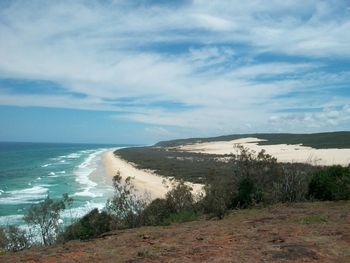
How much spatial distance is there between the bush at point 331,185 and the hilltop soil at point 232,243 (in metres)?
2.88

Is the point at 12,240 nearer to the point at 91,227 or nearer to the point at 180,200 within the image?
the point at 91,227

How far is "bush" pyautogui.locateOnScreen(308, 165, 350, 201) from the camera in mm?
18000

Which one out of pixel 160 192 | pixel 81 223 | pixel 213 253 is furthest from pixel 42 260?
pixel 160 192

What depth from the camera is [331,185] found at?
723 inches

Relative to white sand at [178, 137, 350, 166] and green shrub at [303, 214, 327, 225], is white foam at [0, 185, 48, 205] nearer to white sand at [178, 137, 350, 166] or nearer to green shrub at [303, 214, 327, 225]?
white sand at [178, 137, 350, 166]

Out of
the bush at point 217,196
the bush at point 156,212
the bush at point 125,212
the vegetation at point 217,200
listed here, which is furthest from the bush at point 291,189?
the bush at point 125,212

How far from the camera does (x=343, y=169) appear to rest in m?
18.9

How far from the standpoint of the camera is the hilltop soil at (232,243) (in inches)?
379

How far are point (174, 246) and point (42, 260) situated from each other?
10.5 ft

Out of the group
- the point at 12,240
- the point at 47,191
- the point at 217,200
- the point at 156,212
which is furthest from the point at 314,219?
the point at 47,191

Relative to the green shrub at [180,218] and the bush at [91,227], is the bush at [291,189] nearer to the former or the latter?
the green shrub at [180,218]

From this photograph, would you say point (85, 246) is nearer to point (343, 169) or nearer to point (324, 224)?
point (324, 224)

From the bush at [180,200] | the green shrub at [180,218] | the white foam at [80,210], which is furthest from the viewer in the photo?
the white foam at [80,210]

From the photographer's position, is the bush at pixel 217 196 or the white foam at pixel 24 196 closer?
the bush at pixel 217 196
